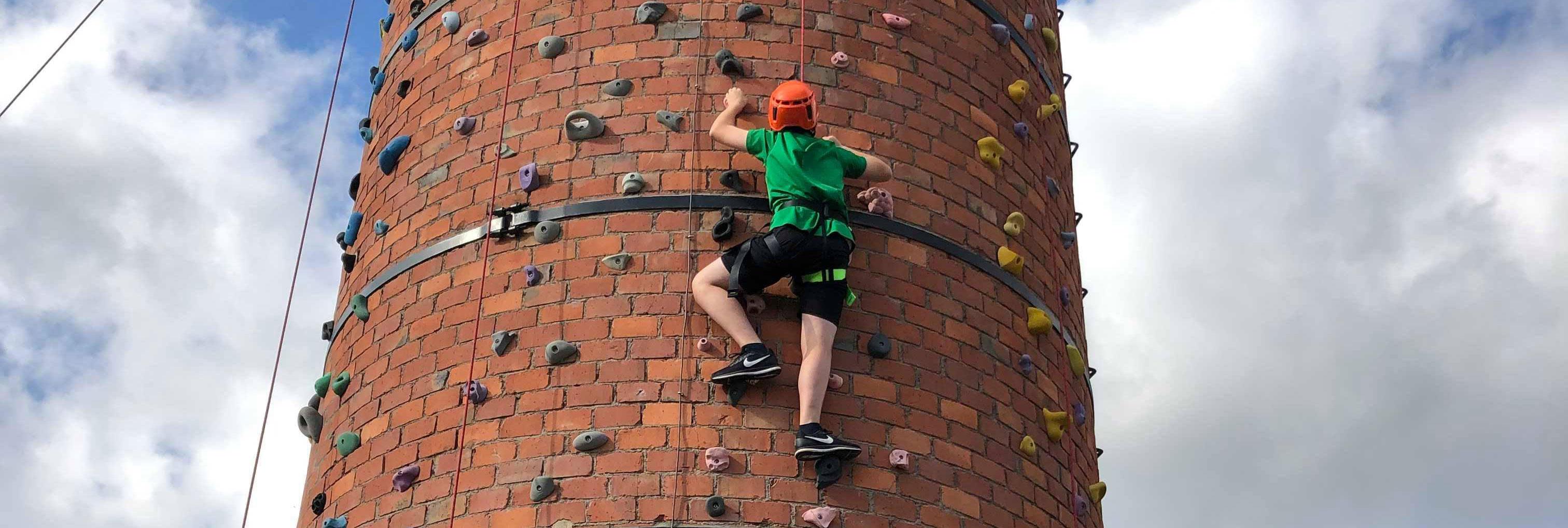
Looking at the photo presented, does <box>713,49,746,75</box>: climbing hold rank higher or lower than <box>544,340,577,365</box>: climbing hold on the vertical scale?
higher

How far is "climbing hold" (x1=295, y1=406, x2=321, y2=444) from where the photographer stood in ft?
29.1

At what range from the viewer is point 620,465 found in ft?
24.5

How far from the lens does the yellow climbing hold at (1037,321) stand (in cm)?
879

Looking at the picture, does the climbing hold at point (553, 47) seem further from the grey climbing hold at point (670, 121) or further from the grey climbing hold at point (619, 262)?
the grey climbing hold at point (619, 262)

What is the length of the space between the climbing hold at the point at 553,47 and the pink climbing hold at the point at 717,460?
7.70ft

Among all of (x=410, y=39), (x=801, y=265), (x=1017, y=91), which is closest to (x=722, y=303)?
(x=801, y=265)

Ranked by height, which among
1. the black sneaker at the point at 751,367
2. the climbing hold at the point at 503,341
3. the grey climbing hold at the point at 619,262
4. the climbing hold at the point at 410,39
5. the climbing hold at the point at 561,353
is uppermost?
the climbing hold at the point at 410,39

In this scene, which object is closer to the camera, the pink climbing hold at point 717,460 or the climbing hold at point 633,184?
the pink climbing hold at point 717,460

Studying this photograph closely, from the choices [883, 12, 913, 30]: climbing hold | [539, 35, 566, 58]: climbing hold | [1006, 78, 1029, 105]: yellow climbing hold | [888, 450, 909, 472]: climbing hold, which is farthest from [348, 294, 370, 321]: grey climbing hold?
[1006, 78, 1029, 105]: yellow climbing hold

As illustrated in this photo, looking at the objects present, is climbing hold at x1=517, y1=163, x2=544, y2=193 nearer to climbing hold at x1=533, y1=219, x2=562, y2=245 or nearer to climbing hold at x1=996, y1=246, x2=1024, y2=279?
climbing hold at x1=533, y1=219, x2=562, y2=245

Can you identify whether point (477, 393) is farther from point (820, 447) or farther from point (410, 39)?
point (410, 39)

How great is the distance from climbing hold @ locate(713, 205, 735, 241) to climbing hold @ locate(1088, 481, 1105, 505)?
7.73ft

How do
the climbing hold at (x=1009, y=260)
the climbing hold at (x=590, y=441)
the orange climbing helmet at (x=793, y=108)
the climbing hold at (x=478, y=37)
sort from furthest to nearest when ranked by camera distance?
the climbing hold at (x=478, y=37) → the climbing hold at (x=1009, y=260) → the orange climbing helmet at (x=793, y=108) → the climbing hold at (x=590, y=441)

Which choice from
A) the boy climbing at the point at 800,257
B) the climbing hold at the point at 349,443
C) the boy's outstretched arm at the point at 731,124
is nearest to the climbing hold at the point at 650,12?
the boy's outstretched arm at the point at 731,124
